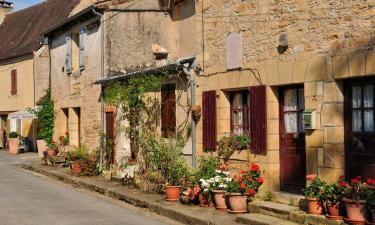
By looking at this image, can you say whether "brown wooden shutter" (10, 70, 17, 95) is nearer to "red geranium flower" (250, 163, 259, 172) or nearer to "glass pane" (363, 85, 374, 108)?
"red geranium flower" (250, 163, 259, 172)

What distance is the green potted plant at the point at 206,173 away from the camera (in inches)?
413

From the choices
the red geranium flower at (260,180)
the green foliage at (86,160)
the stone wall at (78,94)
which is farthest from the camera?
the stone wall at (78,94)

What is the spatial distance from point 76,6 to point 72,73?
23.6ft

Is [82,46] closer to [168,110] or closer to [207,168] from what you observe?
[168,110]

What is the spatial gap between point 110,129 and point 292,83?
923 centimetres

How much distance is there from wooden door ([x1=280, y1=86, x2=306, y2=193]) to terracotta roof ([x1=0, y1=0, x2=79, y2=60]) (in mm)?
20166

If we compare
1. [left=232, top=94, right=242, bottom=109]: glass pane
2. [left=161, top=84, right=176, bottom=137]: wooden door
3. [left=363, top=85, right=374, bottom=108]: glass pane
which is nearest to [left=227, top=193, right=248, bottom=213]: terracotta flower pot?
[left=232, top=94, right=242, bottom=109]: glass pane

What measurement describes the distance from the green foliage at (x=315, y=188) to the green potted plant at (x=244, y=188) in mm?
1431

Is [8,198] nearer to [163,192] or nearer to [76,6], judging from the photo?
[163,192]

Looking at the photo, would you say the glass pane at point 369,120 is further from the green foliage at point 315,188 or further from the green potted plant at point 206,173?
the green potted plant at point 206,173

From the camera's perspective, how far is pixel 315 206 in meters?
8.30

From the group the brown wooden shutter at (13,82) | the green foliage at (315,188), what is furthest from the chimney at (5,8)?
the green foliage at (315,188)

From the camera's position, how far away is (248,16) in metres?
10.6

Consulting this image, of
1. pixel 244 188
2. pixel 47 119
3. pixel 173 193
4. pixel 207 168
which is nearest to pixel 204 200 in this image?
pixel 207 168
